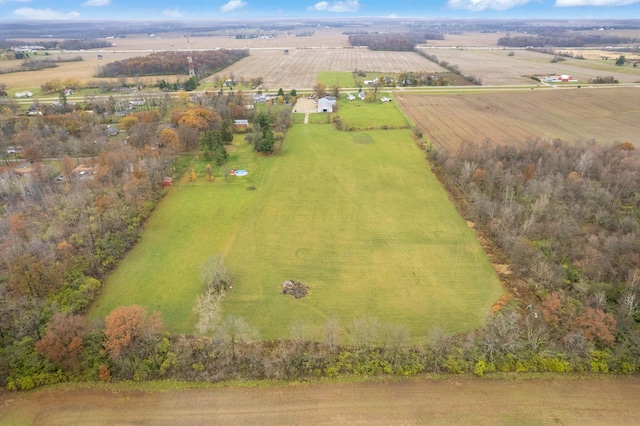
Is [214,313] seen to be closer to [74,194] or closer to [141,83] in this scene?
[74,194]

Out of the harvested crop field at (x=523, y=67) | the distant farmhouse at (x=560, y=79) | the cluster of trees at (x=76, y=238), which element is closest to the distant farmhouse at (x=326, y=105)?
the cluster of trees at (x=76, y=238)

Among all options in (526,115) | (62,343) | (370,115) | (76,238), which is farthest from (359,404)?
(526,115)

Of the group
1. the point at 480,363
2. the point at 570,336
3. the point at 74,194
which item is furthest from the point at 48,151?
the point at 570,336

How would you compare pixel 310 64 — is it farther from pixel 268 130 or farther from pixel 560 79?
pixel 268 130

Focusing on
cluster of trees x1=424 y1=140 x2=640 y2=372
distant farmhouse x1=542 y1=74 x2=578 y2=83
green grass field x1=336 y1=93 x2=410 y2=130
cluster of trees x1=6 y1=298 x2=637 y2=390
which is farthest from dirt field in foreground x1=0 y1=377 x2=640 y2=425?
distant farmhouse x1=542 y1=74 x2=578 y2=83

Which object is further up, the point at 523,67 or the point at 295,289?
the point at 523,67

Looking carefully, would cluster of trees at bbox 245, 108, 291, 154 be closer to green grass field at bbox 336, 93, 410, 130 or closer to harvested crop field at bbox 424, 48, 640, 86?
green grass field at bbox 336, 93, 410, 130
